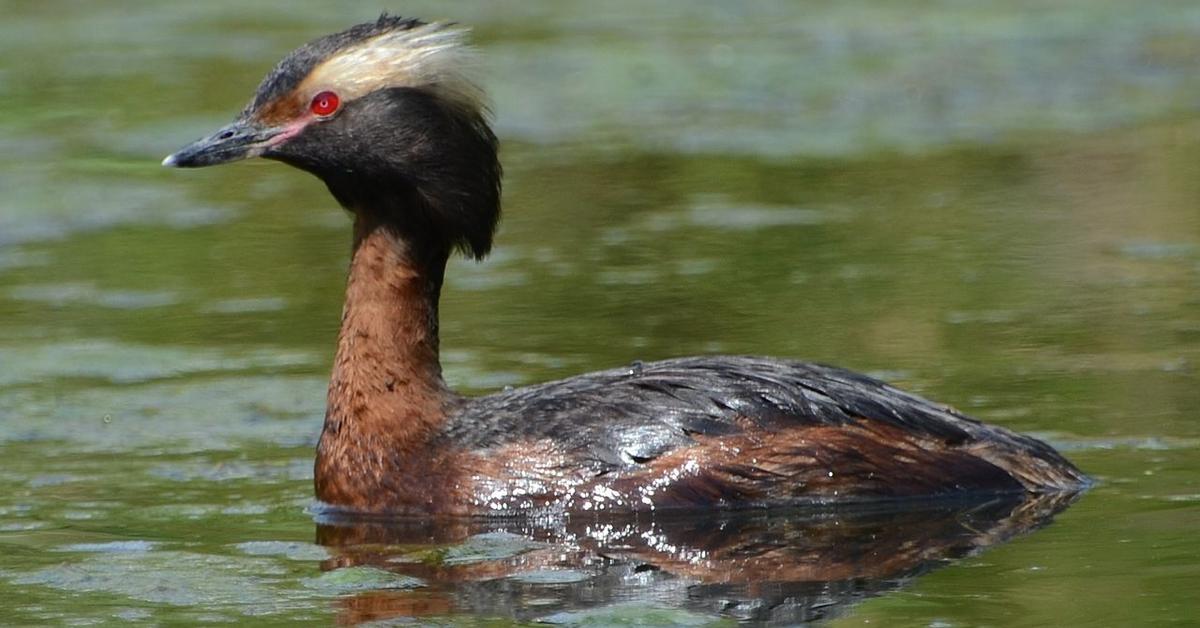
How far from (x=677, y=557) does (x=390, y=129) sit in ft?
7.95

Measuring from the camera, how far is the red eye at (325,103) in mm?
9828

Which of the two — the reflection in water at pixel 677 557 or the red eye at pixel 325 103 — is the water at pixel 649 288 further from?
the red eye at pixel 325 103

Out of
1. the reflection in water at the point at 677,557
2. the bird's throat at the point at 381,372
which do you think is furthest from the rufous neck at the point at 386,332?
the reflection in water at the point at 677,557

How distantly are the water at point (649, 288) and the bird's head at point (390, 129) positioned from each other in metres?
1.35

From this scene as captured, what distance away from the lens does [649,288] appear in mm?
13227

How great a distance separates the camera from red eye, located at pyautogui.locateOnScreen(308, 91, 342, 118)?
9.83 metres

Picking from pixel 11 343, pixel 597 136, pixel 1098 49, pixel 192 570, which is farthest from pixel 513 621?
pixel 1098 49

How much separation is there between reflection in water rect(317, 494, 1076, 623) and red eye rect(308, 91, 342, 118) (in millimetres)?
1780

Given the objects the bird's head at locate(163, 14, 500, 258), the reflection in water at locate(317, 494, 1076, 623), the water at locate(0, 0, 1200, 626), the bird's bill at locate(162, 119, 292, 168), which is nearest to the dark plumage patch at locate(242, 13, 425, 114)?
the bird's head at locate(163, 14, 500, 258)

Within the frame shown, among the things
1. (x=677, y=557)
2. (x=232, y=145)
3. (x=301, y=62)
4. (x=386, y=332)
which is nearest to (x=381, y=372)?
(x=386, y=332)

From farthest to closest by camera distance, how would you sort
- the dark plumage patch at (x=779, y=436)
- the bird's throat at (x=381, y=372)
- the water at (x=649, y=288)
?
the bird's throat at (x=381, y=372), the dark plumage patch at (x=779, y=436), the water at (x=649, y=288)

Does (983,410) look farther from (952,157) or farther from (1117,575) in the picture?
(952,157)

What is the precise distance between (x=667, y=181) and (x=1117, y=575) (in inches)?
360

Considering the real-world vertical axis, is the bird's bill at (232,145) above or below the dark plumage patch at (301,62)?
below
